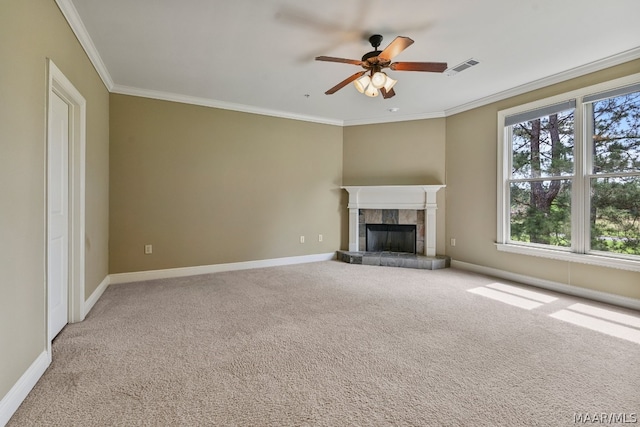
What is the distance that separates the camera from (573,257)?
3617mm

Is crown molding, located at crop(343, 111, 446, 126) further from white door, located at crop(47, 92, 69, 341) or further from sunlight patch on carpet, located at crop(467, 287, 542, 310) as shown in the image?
white door, located at crop(47, 92, 69, 341)

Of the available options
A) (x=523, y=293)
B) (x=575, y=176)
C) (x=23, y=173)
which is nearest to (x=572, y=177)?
(x=575, y=176)

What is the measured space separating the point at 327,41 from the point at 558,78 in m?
2.90

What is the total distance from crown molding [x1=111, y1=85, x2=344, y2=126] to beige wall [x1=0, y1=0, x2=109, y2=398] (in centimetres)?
183

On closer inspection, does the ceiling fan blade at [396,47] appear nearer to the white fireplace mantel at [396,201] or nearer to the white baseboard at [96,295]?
the white fireplace mantel at [396,201]

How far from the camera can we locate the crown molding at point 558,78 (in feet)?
10.4

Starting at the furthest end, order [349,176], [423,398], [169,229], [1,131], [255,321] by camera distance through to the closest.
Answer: [349,176]
[169,229]
[255,321]
[423,398]
[1,131]

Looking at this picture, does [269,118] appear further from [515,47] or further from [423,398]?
[423,398]

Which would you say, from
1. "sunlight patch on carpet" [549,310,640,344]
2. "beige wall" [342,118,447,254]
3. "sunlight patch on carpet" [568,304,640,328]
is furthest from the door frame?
"sunlight patch on carpet" [568,304,640,328]

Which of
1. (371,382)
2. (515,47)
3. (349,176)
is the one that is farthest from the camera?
(349,176)

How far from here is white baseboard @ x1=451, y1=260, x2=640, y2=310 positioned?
326 cm

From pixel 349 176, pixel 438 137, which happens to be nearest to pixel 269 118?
pixel 349 176

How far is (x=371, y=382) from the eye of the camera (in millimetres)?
1881

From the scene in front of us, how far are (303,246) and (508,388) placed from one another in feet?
12.9
